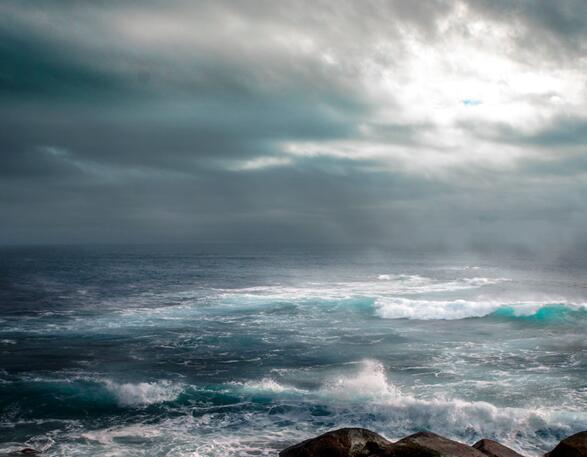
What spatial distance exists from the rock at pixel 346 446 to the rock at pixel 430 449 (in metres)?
0.37

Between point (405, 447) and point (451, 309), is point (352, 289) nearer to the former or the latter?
point (451, 309)

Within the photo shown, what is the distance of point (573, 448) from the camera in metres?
12.2

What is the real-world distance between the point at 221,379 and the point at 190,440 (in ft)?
23.3

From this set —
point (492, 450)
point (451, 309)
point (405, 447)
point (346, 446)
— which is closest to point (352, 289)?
point (451, 309)

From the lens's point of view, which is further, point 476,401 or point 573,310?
point 573,310

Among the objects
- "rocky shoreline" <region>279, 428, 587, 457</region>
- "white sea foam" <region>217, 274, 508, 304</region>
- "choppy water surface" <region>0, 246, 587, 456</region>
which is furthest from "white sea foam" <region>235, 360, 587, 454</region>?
"white sea foam" <region>217, 274, 508, 304</region>

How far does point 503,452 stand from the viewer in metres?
13.1

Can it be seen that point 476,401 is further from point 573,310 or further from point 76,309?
point 76,309

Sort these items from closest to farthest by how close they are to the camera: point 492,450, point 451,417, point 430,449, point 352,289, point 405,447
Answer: point 430,449, point 405,447, point 492,450, point 451,417, point 352,289

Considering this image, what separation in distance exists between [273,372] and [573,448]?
15.8 meters

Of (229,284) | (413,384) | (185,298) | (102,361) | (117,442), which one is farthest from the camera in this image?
(229,284)

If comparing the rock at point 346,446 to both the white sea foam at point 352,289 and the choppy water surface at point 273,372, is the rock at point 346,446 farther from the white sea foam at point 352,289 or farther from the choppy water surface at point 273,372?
the white sea foam at point 352,289

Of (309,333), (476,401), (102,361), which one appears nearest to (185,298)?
(309,333)

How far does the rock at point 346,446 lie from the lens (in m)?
12.6
